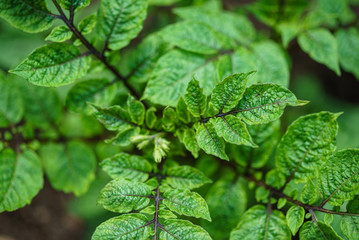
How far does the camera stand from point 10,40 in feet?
9.19

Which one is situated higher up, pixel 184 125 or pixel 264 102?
pixel 264 102

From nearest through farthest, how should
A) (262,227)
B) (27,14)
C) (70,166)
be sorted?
1. (27,14)
2. (262,227)
3. (70,166)

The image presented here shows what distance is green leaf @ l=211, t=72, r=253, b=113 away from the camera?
3.91ft

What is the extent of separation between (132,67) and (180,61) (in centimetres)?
28

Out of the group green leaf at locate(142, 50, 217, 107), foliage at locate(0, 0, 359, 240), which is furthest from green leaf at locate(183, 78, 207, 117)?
green leaf at locate(142, 50, 217, 107)

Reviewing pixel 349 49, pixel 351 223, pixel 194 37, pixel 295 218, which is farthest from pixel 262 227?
pixel 349 49

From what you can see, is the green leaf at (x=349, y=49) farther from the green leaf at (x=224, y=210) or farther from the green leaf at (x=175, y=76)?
the green leaf at (x=224, y=210)

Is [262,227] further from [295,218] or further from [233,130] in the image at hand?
[233,130]

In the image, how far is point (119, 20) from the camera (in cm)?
149

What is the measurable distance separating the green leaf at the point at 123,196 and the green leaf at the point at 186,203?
10 cm

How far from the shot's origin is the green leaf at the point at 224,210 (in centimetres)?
165

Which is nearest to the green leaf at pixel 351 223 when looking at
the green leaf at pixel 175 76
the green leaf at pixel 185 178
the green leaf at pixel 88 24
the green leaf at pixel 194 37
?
the green leaf at pixel 185 178

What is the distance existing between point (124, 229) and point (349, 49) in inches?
71.8

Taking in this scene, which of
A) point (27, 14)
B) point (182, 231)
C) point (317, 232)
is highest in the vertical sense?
point (27, 14)
